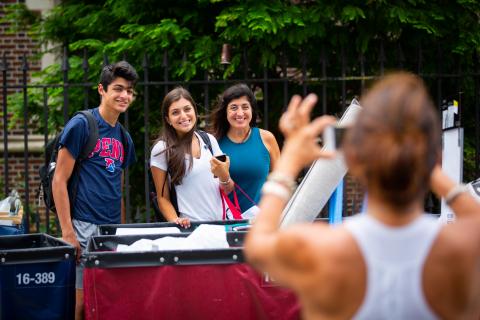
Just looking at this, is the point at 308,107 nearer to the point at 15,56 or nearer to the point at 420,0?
the point at 420,0

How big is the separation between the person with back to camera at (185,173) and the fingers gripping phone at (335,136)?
262cm

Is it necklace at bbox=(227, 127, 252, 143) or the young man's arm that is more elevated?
necklace at bbox=(227, 127, 252, 143)

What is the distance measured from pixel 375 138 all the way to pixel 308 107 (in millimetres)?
245

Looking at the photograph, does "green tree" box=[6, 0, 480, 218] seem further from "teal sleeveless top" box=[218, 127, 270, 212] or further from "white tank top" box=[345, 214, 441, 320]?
"white tank top" box=[345, 214, 441, 320]

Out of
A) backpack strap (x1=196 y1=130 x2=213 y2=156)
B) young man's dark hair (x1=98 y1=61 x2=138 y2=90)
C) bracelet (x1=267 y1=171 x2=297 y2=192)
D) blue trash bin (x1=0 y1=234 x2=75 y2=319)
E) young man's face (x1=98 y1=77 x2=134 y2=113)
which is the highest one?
young man's dark hair (x1=98 y1=61 x2=138 y2=90)

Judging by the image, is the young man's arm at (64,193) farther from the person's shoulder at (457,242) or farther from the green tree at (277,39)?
the person's shoulder at (457,242)

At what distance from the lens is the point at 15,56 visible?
11.4 m

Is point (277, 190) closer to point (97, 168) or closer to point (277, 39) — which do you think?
point (97, 168)

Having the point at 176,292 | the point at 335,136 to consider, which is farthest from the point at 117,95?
the point at 335,136

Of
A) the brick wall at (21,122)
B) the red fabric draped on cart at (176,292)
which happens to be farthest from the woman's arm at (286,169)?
the brick wall at (21,122)

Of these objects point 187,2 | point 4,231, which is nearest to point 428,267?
point 4,231

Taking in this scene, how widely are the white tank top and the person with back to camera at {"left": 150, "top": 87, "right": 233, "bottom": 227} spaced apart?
2873mm

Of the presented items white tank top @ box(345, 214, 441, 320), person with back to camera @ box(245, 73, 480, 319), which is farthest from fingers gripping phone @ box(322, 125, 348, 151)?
white tank top @ box(345, 214, 441, 320)

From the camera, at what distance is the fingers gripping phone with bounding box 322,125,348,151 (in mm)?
1970
